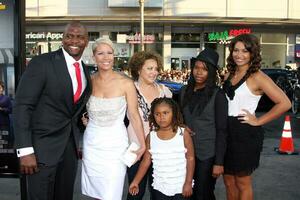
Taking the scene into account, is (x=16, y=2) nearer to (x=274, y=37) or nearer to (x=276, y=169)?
(x=276, y=169)

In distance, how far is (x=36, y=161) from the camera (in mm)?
3113

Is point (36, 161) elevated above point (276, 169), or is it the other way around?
point (36, 161)

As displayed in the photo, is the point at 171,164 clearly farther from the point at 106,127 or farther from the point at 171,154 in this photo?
the point at 106,127

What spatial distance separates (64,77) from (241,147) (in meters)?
1.60

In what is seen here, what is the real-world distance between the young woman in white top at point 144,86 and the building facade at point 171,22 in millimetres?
27337

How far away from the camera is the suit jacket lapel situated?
313 cm

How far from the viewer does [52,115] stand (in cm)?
315

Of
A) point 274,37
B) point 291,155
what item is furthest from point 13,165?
point 274,37

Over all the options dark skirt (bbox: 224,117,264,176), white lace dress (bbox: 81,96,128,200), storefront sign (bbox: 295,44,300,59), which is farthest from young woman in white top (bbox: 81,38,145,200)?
storefront sign (bbox: 295,44,300,59)

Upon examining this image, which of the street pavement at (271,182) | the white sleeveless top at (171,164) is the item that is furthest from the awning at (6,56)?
the street pavement at (271,182)

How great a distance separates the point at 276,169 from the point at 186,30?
27846 millimetres

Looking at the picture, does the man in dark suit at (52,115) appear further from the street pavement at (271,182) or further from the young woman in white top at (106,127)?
the street pavement at (271,182)

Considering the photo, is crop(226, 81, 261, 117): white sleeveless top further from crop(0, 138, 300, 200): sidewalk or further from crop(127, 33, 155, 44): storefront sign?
crop(127, 33, 155, 44): storefront sign

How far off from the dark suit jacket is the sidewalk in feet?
6.56
